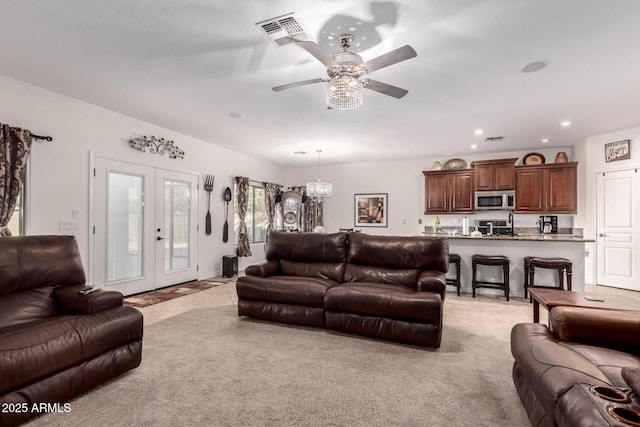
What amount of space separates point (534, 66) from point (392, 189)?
510 cm

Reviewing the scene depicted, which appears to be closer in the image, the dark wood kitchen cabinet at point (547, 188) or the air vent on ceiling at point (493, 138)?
the air vent on ceiling at point (493, 138)

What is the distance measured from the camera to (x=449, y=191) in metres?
7.24

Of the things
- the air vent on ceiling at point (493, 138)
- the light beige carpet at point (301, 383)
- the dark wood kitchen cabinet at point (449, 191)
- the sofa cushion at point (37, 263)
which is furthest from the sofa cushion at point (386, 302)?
the dark wood kitchen cabinet at point (449, 191)

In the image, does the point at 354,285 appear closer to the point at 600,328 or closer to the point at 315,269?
the point at 315,269

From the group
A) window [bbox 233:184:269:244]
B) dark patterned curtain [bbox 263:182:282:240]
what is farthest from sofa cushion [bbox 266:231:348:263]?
dark patterned curtain [bbox 263:182:282:240]

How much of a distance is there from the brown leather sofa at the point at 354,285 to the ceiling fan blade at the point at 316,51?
7.06ft

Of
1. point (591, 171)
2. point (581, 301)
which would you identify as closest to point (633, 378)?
point (581, 301)

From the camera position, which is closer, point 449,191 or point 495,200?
point 495,200

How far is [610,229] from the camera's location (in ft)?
18.8

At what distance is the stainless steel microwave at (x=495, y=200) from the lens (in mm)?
6660

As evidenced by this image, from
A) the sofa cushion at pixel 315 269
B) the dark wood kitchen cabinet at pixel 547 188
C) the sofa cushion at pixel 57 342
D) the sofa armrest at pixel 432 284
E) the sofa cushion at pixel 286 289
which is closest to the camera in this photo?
the sofa cushion at pixel 57 342

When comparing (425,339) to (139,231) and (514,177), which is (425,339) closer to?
(139,231)

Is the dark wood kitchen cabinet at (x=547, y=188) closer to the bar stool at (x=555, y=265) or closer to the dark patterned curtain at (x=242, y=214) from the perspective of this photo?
the bar stool at (x=555, y=265)

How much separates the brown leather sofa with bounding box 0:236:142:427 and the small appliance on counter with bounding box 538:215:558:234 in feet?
24.6
